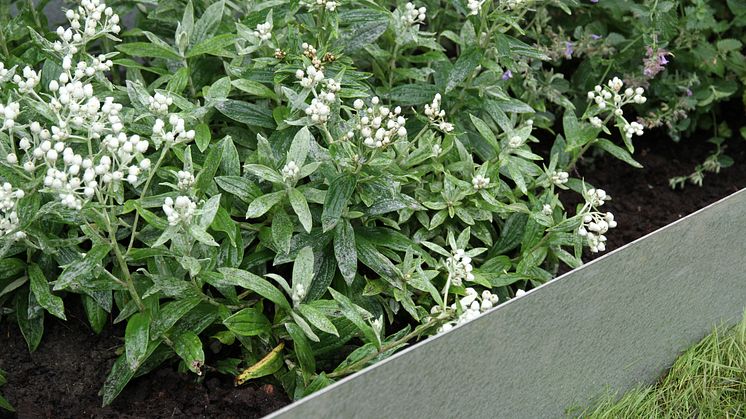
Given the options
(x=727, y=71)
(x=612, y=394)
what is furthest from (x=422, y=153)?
(x=727, y=71)

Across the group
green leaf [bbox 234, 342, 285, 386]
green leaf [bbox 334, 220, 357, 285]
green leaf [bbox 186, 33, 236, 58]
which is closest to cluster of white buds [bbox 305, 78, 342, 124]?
green leaf [bbox 334, 220, 357, 285]

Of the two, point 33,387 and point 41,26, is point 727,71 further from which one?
point 33,387

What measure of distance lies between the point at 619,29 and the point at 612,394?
1.38 m

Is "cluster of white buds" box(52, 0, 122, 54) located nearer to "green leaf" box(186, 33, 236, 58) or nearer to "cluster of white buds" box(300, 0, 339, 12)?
"green leaf" box(186, 33, 236, 58)

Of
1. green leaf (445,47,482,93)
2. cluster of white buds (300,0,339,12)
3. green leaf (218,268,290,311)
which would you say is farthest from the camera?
green leaf (445,47,482,93)

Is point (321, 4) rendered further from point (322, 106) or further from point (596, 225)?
point (596, 225)

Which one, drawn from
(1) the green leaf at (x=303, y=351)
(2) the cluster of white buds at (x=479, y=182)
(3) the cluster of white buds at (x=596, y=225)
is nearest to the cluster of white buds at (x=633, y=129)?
(3) the cluster of white buds at (x=596, y=225)

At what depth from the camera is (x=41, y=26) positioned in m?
2.26

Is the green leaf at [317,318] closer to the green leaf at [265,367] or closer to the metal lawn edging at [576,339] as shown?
the green leaf at [265,367]

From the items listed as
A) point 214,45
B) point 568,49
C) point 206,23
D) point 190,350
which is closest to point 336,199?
point 190,350

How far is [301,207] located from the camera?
5.40 feet

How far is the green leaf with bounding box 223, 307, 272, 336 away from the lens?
1593 mm

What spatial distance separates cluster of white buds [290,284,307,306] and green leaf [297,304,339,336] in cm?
1

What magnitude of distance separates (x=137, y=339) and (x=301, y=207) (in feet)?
1.31
